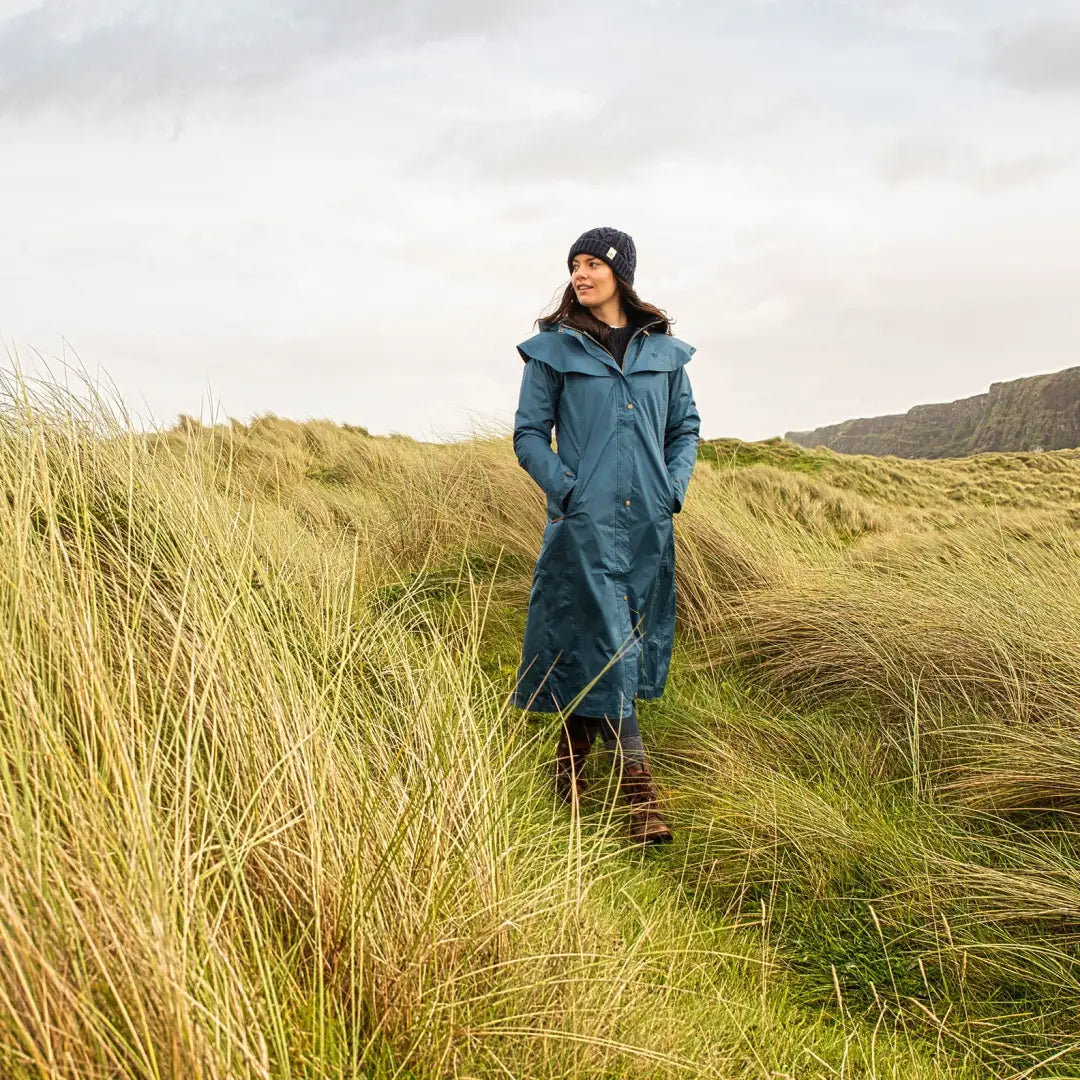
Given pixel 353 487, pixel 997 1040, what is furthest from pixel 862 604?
pixel 353 487

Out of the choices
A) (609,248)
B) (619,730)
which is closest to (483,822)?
(619,730)

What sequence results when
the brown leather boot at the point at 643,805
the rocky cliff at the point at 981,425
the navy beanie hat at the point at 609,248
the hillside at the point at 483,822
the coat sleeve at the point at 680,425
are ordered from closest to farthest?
the hillside at the point at 483,822, the brown leather boot at the point at 643,805, the navy beanie hat at the point at 609,248, the coat sleeve at the point at 680,425, the rocky cliff at the point at 981,425

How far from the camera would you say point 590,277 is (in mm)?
3527

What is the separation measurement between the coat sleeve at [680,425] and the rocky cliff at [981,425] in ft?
245

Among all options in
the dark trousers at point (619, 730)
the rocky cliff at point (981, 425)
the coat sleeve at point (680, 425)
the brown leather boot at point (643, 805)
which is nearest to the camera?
the brown leather boot at point (643, 805)

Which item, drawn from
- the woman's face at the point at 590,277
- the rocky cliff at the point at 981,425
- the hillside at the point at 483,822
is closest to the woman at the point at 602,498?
the woman's face at the point at 590,277

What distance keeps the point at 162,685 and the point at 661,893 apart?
1626mm

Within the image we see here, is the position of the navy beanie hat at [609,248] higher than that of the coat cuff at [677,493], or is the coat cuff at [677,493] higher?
the navy beanie hat at [609,248]

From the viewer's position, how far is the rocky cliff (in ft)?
257

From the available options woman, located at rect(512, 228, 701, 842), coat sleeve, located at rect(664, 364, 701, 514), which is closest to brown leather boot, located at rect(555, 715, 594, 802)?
woman, located at rect(512, 228, 701, 842)

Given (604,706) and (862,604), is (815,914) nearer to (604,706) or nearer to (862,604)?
(604,706)

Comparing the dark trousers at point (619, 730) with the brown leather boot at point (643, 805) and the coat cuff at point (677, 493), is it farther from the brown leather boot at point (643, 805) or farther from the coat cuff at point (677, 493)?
the coat cuff at point (677, 493)

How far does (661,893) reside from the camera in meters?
2.83

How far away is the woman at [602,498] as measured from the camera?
11.1 ft
